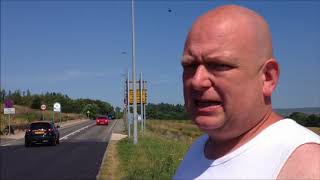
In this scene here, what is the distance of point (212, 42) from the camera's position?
7.43 ft

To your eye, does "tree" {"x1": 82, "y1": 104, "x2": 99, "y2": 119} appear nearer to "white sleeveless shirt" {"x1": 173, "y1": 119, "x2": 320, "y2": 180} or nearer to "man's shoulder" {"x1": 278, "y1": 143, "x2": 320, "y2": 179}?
"white sleeveless shirt" {"x1": 173, "y1": 119, "x2": 320, "y2": 180}

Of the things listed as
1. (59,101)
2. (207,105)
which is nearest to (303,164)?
(207,105)

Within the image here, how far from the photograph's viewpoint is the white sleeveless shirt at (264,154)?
82.7 inches

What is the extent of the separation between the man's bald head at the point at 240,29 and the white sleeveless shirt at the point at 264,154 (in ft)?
1.01

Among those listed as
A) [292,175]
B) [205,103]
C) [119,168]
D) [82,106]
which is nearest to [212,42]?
[205,103]

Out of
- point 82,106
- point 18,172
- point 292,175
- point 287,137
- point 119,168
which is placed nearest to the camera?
point 292,175

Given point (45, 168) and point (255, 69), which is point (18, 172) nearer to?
point (45, 168)

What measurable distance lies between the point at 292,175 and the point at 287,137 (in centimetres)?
20

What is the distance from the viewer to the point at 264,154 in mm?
2154

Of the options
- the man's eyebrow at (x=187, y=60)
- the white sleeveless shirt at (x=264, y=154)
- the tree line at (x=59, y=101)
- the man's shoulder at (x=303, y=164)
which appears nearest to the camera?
the man's shoulder at (x=303, y=164)

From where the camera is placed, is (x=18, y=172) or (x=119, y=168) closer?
(x=119, y=168)

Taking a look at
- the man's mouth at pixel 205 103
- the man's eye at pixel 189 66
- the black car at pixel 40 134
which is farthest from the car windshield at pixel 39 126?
the man's mouth at pixel 205 103

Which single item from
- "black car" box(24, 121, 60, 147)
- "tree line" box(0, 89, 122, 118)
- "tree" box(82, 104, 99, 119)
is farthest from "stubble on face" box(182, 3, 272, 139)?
"tree" box(82, 104, 99, 119)

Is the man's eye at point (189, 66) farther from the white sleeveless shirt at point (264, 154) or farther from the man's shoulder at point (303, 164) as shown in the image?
the man's shoulder at point (303, 164)
